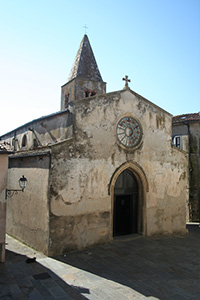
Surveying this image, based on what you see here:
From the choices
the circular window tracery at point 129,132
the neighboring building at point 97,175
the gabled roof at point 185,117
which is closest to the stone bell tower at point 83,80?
the neighboring building at point 97,175

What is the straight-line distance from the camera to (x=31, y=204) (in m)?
10.6

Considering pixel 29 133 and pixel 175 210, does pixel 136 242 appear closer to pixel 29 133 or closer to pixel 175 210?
pixel 175 210

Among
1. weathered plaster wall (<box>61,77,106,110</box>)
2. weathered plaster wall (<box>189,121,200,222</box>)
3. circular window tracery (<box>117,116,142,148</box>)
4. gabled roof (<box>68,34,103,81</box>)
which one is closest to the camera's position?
circular window tracery (<box>117,116,142,148</box>)

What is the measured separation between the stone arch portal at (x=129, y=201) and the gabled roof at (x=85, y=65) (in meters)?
7.16

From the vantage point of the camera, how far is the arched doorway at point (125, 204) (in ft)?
40.0

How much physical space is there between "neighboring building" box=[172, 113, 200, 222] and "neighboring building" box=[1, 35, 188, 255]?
503 centimetres

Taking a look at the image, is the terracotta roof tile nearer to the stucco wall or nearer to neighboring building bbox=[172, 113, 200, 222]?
neighboring building bbox=[172, 113, 200, 222]

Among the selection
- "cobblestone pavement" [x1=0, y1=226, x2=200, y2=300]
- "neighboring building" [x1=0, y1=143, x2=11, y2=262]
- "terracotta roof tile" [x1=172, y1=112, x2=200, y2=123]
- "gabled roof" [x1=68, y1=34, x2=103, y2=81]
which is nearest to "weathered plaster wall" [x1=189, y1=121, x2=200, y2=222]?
"terracotta roof tile" [x1=172, y1=112, x2=200, y2=123]

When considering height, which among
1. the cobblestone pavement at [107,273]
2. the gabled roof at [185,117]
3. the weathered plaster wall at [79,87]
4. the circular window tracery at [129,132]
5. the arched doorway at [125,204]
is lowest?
the cobblestone pavement at [107,273]

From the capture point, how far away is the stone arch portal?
12.2 meters

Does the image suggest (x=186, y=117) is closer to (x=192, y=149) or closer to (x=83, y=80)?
(x=192, y=149)

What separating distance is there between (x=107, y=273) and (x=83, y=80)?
11.4m

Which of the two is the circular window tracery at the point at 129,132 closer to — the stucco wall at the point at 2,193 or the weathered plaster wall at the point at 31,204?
the weathered plaster wall at the point at 31,204

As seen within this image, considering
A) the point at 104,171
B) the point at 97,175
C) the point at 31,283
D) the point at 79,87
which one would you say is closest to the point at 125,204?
the point at 104,171
